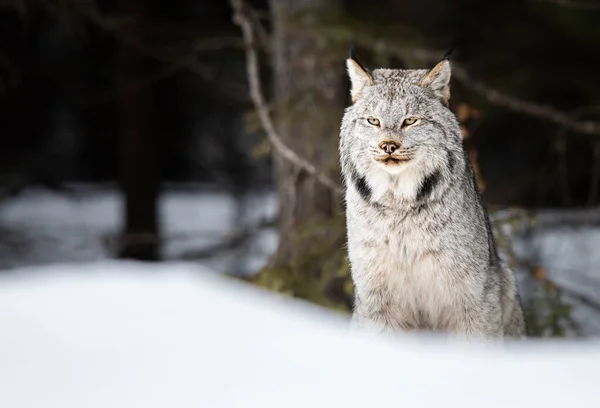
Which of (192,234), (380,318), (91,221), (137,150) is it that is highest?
(137,150)

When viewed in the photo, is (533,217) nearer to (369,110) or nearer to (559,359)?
(369,110)

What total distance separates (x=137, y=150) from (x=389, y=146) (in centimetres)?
856

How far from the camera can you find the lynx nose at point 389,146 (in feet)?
12.0

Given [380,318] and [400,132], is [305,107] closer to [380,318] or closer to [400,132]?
[400,132]

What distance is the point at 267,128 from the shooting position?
17.9 ft

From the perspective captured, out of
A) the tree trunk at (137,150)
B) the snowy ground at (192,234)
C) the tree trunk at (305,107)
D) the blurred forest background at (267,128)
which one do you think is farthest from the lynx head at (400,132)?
the tree trunk at (137,150)

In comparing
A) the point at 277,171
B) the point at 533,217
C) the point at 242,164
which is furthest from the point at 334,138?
the point at 242,164

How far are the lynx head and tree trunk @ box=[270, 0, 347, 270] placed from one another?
206 cm

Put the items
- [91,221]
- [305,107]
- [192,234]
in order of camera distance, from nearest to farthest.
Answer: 1. [305,107]
2. [192,234]
3. [91,221]

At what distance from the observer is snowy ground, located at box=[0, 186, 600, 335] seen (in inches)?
311

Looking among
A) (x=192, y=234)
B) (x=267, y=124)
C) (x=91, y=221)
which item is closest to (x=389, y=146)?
(x=267, y=124)

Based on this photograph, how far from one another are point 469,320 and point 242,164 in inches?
408

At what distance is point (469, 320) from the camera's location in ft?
12.5

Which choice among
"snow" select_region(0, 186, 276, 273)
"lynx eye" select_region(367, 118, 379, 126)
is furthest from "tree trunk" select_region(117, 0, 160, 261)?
"lynx eye" select_region(367, 118, 379, 126)
